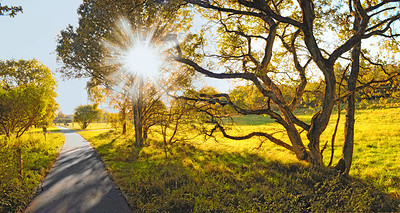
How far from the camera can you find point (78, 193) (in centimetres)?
607

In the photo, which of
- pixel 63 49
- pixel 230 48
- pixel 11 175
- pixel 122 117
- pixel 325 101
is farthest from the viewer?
pixel 122 117

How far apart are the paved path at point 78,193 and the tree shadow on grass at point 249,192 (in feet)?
1.42

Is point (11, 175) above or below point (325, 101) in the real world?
below

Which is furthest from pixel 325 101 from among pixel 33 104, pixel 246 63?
pixel 33 104

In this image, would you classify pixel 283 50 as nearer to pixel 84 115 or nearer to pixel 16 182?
pixel 16 182

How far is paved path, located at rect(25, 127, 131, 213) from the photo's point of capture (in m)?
5.08

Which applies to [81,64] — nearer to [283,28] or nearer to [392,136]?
[283,28]

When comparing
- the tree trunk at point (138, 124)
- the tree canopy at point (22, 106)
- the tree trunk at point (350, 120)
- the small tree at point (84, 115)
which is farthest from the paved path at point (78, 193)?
the small tree at point (84, 115)

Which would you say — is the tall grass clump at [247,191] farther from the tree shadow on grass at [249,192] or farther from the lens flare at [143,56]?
the lens flare at [143,56]

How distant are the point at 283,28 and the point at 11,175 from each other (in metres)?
13.6

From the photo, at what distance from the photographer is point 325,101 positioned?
7504mm

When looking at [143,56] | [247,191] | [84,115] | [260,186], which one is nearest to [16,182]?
[247,191]

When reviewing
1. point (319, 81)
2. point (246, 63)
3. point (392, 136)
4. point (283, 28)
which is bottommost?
point (392, 136)

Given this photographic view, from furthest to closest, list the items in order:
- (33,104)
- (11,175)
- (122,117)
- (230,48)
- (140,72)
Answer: (122,117)
(33,104)
(140,72)
(230,48)
(11,175)
